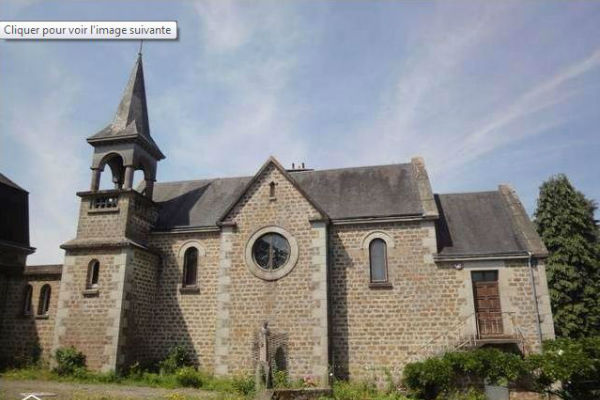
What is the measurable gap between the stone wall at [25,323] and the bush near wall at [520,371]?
46.7ft

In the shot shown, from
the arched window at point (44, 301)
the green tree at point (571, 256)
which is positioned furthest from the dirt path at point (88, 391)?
the green tree at point (571, 256)

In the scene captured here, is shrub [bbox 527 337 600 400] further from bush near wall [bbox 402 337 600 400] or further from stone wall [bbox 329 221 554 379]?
stone wall [bbox 329 221 554 379]

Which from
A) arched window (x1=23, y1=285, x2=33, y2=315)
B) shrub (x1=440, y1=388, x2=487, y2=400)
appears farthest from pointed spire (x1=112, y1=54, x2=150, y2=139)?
shrub (x1=440, y1=388, x2=487, y2=400)

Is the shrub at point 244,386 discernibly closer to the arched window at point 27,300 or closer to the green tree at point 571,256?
the arched window at point 27,300

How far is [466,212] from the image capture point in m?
19.1

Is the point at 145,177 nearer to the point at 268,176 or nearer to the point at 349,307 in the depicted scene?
the point at 268,176

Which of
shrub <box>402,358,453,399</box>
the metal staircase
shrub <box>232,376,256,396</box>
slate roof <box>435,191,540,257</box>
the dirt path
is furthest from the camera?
slate roof <box>435,191,540,257</box>

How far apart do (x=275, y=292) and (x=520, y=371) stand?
28.1 feet

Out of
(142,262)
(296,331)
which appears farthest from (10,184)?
(296,331)

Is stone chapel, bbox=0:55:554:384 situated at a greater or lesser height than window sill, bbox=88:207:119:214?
lesser

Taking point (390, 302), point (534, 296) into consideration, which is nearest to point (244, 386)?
point (390, 302)

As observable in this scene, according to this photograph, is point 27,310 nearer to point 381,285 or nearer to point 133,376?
point 133,376

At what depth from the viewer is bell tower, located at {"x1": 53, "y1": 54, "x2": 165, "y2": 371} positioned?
16750 mm

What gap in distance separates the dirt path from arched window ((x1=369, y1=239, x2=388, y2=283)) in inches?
289
